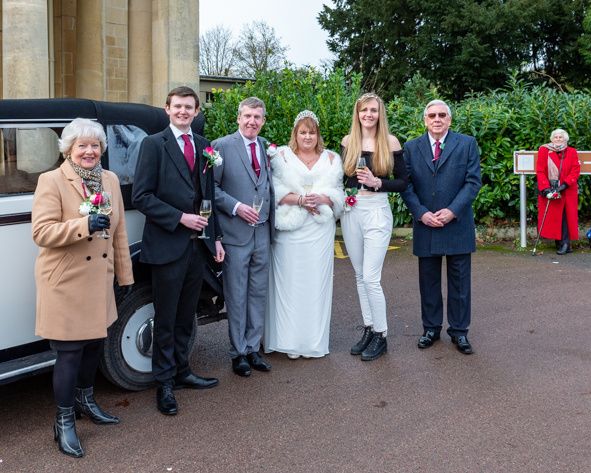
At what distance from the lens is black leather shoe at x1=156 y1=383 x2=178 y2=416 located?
454cm

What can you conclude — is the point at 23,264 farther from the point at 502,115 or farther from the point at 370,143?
the point at 502,115

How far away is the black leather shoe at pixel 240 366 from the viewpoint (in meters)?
5.37

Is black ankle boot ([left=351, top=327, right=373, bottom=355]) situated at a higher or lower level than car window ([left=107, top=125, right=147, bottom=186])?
lower

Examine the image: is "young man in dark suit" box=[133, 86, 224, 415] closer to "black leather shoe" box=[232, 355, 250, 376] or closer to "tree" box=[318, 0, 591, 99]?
"black leather shoe" box=[232, 355, 250, 376]

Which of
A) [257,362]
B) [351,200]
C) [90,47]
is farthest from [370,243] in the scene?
[90,47]

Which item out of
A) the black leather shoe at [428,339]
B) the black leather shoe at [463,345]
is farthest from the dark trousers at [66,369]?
the black leather shoe at [463,345]

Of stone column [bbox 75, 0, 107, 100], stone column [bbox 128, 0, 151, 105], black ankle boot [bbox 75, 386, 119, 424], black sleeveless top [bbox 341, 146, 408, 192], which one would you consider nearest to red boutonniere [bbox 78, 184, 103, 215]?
black ankle boot [bbox 75, 386, 119, 424]

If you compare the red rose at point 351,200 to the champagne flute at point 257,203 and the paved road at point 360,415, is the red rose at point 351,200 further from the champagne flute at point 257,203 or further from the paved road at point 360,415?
the paved road at point 360,415

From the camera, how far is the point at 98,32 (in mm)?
17984

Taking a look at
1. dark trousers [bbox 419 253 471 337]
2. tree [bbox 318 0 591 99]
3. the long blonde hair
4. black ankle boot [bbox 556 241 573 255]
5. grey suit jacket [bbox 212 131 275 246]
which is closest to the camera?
grey suit jacket [bbox 212 131 275 246]

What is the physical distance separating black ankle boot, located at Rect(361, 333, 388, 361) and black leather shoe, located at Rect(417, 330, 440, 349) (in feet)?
1.25

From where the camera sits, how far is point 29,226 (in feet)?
13.8

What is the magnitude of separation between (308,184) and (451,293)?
160 centimetres

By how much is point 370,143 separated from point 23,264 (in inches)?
114
